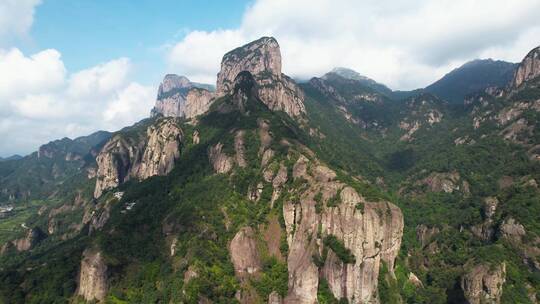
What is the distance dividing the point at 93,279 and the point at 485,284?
12881 cm

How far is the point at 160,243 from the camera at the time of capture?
163 meters

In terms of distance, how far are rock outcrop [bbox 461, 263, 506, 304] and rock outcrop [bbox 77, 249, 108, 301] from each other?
399ft

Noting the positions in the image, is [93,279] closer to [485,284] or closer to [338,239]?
[338,239]

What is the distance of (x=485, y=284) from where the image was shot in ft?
497

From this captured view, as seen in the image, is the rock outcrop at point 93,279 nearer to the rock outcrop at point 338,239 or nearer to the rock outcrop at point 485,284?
the rock outcrop at point 338,239

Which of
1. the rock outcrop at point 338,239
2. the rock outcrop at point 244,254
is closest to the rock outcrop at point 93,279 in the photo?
the rock outcrop at point 244,254

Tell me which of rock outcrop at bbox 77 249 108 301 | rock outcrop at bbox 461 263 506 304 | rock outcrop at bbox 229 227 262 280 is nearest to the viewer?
rock outcrop at bbox 77 249 108 301

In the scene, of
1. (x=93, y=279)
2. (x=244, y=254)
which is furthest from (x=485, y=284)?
(x=93, y=279)

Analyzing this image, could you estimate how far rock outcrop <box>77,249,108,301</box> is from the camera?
143 meters

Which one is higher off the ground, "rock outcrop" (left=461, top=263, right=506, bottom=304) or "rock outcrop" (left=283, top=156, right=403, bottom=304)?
"rock outcrop" (left=283, top=156, right=403, bottom=304)

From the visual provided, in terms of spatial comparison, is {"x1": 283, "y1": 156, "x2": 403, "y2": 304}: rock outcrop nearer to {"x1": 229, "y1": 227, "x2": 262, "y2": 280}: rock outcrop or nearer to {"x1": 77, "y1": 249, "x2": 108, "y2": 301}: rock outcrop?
{"x1": 229, "y1": 227, "x2": 262, "y2": 280}: rock outcrop

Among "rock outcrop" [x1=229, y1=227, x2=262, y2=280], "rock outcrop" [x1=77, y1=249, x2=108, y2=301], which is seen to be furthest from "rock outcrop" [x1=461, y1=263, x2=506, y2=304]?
"rock outcrop" [x1=77, y1=249, x2=108, y2=301]

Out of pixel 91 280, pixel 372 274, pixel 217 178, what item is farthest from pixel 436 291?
pixel 91 280

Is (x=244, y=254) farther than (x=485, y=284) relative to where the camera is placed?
No
